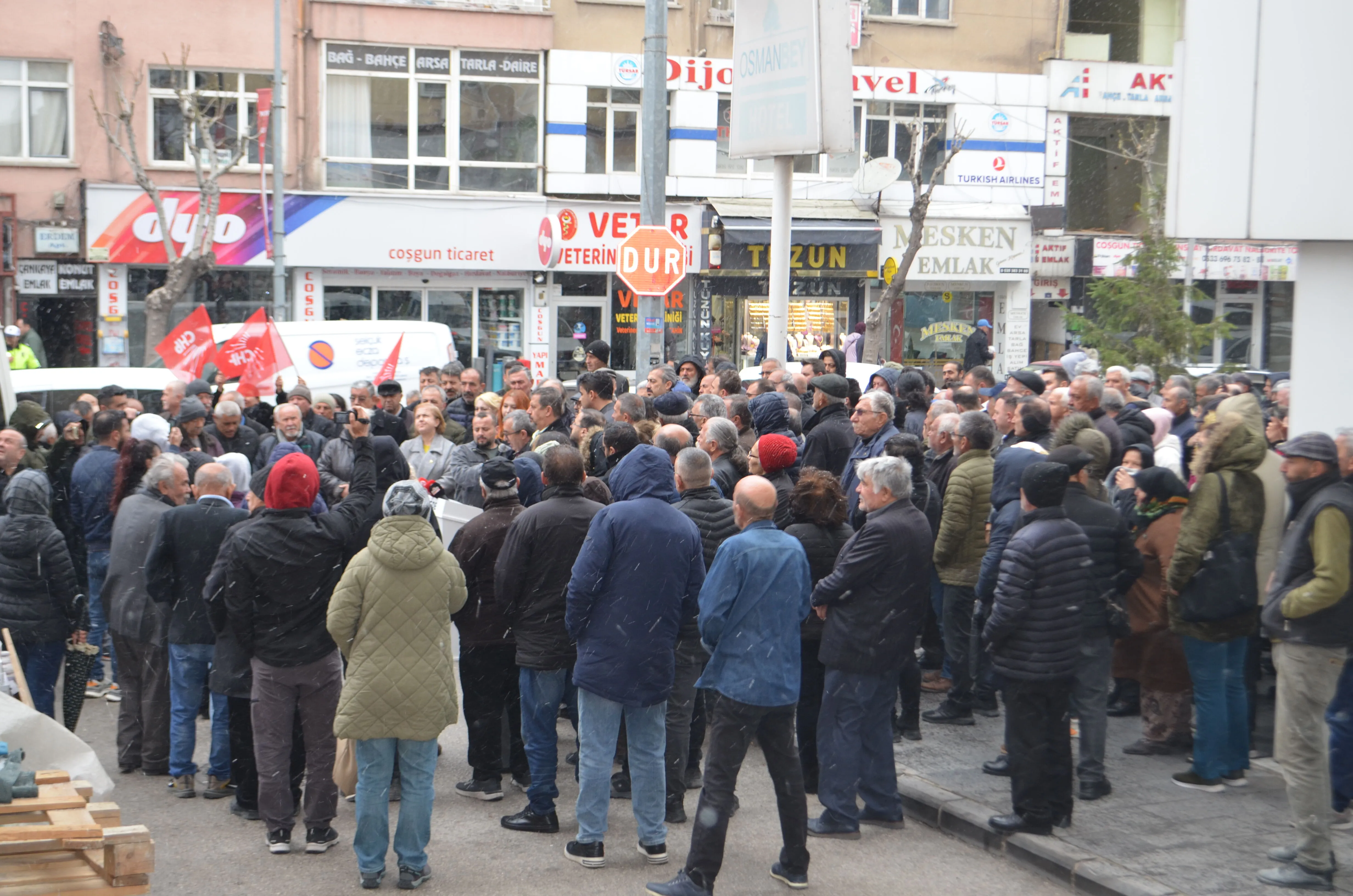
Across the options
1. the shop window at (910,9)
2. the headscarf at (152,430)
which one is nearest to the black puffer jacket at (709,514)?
the headscarf at (152,430)

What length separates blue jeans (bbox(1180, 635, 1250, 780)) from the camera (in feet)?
23.4

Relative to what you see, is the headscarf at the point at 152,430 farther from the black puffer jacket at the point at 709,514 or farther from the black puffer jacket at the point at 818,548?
the black puffer jacket at the point at 818,548

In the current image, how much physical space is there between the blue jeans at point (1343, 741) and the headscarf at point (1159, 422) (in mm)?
3073

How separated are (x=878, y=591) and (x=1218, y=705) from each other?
6.85 feet

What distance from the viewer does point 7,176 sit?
22625 mm

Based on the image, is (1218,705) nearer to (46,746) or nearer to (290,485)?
(290,485)

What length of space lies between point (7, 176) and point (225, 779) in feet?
62.0

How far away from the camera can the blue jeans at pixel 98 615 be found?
9180 mm

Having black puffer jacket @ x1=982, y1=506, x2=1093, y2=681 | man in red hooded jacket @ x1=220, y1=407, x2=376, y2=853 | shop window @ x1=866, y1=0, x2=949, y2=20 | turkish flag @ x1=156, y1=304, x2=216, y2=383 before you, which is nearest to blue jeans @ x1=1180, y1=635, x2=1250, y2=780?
black puffer jacket @ x1=982, y1=506, x2=1093, y2=681

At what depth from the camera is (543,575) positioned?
22.1 feet

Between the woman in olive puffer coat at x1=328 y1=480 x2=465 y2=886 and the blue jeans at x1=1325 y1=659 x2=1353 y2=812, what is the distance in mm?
4395

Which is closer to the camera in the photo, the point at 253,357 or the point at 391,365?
the point at 253,357

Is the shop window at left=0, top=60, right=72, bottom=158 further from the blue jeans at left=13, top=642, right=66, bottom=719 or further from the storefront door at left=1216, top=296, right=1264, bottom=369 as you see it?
the storefront door at left=1216, top=296, right=1264, bottom=369

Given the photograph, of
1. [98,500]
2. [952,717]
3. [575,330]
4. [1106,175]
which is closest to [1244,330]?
[1106,175]
